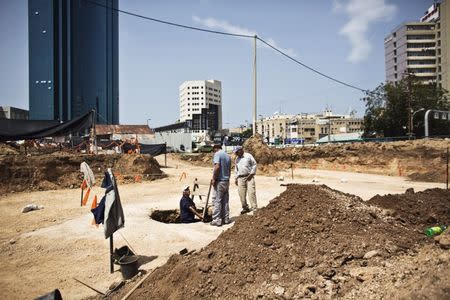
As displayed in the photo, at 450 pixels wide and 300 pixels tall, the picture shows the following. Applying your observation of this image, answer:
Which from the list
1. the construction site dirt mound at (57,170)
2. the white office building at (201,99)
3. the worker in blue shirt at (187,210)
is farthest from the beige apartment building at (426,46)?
the worker in blue shirt at (187,210)

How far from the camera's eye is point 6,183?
1453 centimetres

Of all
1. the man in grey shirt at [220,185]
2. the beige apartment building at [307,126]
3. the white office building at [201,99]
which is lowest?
the man in grey shirt at [220,185]

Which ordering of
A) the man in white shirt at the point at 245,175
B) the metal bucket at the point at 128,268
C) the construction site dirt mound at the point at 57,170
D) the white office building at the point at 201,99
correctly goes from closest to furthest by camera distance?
the metal bucket at the point at 128,268 < the man in white shirt at the point at 245,175 < the construction site dirt mound at the point at 57,170 < the white office building at the point at 201,99

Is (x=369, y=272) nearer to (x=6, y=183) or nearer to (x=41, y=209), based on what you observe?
(x=41, y=209)

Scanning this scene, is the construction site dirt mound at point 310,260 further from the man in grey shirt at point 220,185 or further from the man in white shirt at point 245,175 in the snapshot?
the man in white shirt at point 245,175

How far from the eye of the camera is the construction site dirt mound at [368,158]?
67.2 ft

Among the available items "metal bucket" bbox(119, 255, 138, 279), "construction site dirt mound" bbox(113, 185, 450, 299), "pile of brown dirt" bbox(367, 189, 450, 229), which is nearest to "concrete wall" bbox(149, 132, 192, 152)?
"pile of brown dirt" bbox(367, 189, 450, 229)

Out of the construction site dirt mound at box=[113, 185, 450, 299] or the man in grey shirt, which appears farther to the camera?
the man in grey shirt

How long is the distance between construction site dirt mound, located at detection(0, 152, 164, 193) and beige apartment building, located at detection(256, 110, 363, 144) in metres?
77.7

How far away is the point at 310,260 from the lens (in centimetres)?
397

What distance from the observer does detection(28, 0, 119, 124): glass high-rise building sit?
73.1 m

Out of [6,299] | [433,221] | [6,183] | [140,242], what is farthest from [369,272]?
[6,183]

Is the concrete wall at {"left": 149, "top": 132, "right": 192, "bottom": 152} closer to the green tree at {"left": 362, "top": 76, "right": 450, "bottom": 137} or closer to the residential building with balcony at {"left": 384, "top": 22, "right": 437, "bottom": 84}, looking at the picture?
the green tree at {"left": 362, "top": 76, "right": 450, "bottom": 137}

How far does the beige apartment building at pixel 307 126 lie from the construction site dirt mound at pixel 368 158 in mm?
68819
